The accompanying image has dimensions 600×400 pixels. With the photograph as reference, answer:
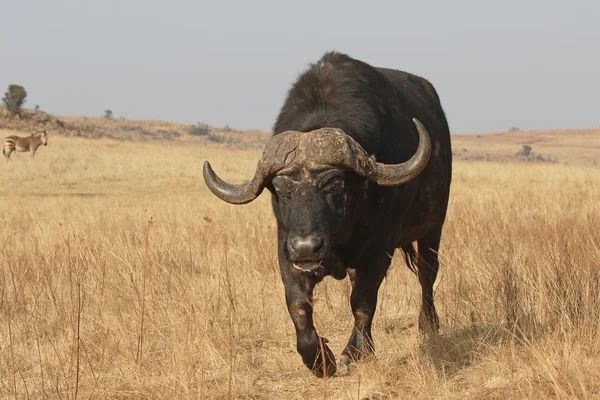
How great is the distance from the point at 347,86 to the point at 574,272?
2146 mm

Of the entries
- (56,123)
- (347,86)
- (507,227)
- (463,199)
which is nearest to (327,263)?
(347,86)

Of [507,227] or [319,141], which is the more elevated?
[319,141]

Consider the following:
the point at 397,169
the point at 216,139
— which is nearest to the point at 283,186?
the point at 397,169

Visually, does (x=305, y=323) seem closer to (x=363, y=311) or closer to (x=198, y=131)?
(x=363, y=311)

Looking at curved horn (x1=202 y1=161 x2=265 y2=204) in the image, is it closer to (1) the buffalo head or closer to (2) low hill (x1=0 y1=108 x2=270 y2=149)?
(1) the buffalo head

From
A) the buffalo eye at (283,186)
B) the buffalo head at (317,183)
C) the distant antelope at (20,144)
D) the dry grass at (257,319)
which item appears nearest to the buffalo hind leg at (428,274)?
the dry grass at (257,319)

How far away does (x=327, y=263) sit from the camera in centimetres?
469

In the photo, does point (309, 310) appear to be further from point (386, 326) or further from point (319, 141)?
point (386, 326)

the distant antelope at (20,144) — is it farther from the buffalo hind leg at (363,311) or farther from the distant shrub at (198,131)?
the distant shrub at (198,131)

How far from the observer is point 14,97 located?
52281 millimetres

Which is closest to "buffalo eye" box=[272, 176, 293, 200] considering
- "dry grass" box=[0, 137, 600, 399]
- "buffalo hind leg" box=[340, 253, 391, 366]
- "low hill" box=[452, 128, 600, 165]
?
"dry grass" box=[0, 137, 600, 399]

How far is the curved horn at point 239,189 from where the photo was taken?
15.2 feet

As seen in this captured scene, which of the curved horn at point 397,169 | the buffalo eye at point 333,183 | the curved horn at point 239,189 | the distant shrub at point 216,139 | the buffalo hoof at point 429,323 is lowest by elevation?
the buffalo hoof at point 429,323

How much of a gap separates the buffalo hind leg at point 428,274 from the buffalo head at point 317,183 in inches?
55.3
